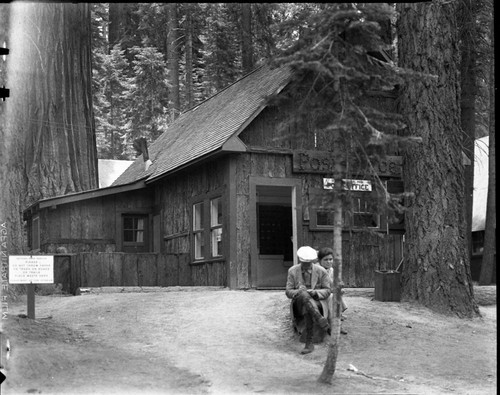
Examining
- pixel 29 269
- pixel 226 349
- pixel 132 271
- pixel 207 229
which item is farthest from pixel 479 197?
pixel 29 269

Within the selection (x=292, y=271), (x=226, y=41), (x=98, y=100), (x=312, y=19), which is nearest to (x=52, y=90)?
(x=292, y=271)

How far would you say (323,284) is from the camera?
12883 mm

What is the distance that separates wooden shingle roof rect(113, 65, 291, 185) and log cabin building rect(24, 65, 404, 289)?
0.04m

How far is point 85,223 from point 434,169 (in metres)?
10.4

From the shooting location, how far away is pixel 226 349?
12195 millimetres

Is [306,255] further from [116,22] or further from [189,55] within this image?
[116,22]

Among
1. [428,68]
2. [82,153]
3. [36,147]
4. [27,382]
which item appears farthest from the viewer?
[82,153]

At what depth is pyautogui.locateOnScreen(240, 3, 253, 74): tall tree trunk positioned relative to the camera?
33.8m

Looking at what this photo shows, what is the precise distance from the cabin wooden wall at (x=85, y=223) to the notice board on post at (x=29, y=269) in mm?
9208

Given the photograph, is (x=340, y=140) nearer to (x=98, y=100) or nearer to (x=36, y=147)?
(x=36, y=147)

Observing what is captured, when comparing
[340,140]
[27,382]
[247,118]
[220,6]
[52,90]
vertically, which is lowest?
[27,382]

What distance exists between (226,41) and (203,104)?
12.1m

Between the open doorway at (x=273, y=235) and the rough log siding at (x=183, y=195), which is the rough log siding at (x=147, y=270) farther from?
the open doorway at (x=273, y=235)

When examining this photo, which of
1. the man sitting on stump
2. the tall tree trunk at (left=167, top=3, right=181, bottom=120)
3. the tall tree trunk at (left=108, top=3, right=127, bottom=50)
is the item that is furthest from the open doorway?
the tall tree trunk at (left=108, top=3, right=127, bottom=50)
